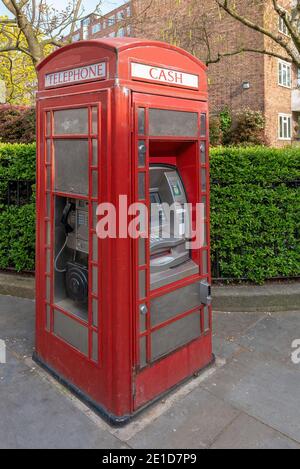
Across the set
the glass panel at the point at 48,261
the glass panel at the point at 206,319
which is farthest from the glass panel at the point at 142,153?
the glass panel at the point at 206,319

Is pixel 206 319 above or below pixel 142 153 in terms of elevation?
below

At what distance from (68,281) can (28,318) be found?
60.4 inches

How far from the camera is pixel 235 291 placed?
4.61 m

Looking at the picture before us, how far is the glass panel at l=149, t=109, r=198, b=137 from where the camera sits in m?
2.68

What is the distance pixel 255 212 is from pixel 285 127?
15.3 m

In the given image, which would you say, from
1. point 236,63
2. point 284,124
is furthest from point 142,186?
point 284,124

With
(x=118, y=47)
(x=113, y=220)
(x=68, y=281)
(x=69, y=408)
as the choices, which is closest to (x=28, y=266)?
(x=68, y=281)

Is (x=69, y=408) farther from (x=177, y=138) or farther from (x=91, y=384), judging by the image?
(x=177, y=138)

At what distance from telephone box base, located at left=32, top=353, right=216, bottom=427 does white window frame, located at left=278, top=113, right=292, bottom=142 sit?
16.3 m

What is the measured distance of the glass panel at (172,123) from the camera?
8.79 feet

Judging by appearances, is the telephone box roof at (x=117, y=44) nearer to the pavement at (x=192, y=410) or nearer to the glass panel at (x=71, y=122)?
the glass panel at (x=71, y=122)

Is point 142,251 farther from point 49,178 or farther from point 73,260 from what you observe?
point 49,178

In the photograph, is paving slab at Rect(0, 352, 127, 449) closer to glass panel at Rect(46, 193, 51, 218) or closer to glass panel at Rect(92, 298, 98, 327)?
glass panel at Rect(92, 298, 98, 327)

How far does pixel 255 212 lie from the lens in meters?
4.65
